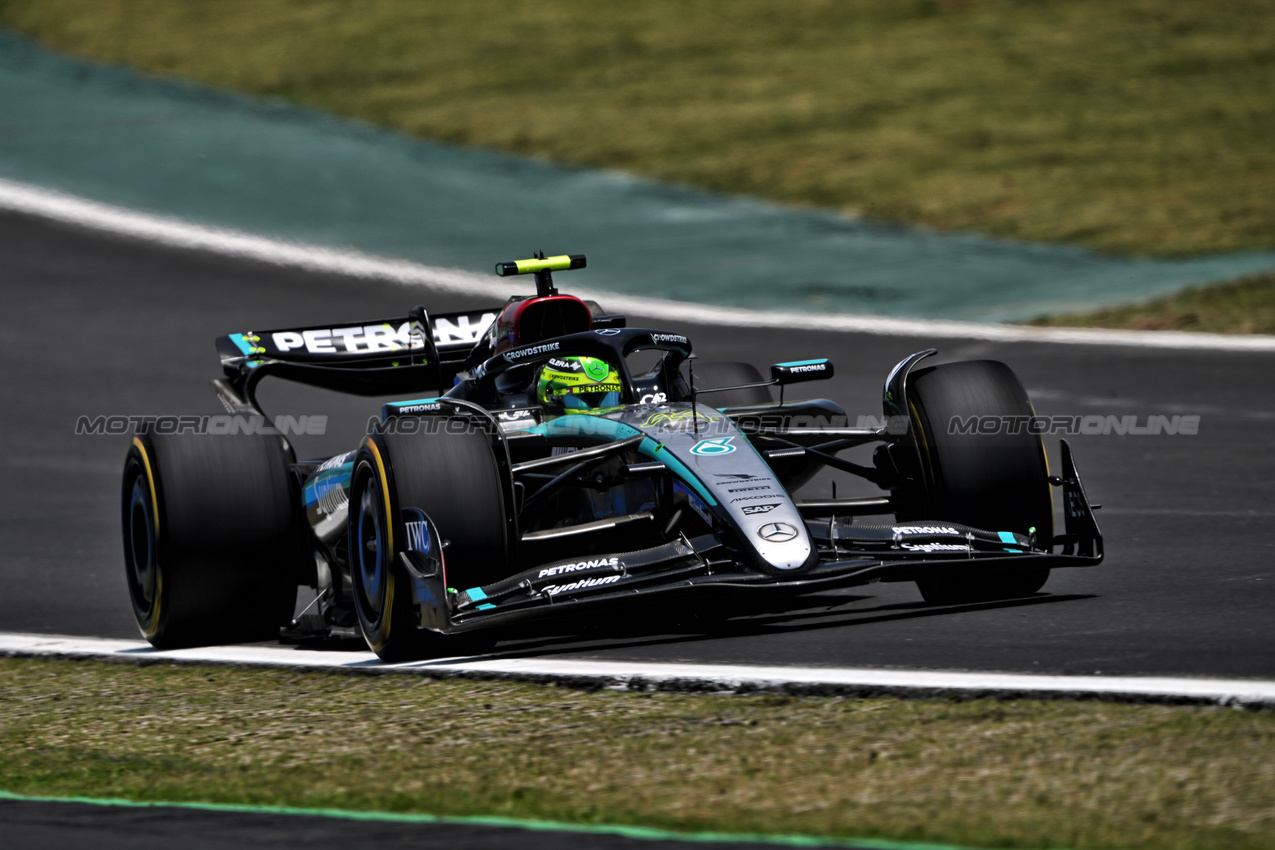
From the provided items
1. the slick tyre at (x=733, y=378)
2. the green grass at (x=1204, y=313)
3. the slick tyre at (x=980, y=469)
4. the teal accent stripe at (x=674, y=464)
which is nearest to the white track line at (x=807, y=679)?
the teal accent stripe at (x=674, y=464)

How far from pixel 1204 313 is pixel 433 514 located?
9633 millimetres

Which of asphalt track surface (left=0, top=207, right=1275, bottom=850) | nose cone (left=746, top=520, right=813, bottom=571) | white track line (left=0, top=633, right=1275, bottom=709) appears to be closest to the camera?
white track line (left=0, top=633, right=1275, bottom=709)

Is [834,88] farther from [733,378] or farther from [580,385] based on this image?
[580,385]

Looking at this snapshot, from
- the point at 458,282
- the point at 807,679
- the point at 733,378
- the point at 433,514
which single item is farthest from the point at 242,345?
the point at 458,282

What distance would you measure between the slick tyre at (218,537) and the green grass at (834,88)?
36.2 ft

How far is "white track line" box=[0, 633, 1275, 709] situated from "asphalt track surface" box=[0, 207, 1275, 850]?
0.59ft

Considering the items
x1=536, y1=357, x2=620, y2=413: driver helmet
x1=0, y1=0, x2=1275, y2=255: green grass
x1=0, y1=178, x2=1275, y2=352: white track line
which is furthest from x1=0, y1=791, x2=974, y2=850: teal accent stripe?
x1=0, y1=0, x2=1275, y2=255: green grass

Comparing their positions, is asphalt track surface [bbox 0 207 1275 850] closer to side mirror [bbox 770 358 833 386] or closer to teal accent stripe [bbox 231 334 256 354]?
side mirror [bbox 770 358 833 386]

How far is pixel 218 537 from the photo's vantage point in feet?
26.5

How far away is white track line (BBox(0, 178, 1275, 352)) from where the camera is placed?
1462 centimetres

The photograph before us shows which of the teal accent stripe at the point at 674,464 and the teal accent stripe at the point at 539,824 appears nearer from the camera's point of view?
the teal accent stripe at the point at 539,824

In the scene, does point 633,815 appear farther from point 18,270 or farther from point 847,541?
point 18,270

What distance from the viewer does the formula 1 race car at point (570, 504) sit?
6.89 m

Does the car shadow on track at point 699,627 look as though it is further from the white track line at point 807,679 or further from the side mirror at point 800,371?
the side mirror at point 800,371
